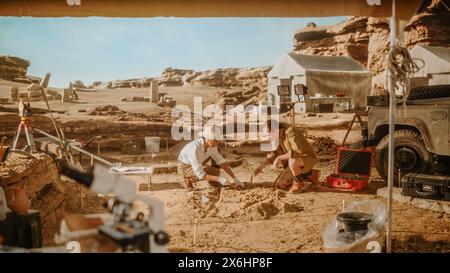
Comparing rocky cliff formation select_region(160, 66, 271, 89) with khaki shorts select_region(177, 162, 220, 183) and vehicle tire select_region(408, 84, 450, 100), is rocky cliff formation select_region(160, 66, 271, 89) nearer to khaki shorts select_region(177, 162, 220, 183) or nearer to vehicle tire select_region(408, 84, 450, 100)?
vehicle tire select_region(408, 84, 450, 100)

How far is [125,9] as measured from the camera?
17.4 feet

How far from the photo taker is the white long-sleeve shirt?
645 centimetres

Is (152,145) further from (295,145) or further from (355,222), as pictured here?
(355,222)

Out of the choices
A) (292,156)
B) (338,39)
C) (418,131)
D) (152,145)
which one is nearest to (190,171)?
(292,156)

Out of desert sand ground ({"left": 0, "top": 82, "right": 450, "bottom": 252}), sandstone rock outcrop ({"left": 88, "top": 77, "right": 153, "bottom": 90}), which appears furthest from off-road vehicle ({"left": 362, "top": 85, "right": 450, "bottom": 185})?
sandstone rock outcrop ({"left": 88, "top": 77, "right": 153, "bottom": 90})

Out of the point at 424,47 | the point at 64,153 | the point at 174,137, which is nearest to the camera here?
the point at 64,153

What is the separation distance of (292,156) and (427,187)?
2.14 meters

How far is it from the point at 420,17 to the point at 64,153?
2122 cm

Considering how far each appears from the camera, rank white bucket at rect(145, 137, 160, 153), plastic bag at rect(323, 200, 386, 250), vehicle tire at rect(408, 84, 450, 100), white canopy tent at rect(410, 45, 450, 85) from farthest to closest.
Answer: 1. white canopy tent at rect(410, 45, 450, 85)
2. white bucket at rect(145, 137, 160, 153)
3. vehicle tire at rect(408, 84, 450, 100)
4. plastic bag at rect(323, 200, 386, 250)

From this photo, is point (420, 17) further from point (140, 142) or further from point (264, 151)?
point (140, 142)

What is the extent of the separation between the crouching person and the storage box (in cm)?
160

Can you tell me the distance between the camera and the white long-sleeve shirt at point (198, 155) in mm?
6449
